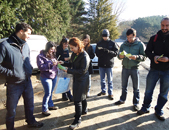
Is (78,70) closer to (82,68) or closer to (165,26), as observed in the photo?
(82,68)

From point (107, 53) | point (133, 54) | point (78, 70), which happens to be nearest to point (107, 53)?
point (107, 53)

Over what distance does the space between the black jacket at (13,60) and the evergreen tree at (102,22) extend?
64.3 feet

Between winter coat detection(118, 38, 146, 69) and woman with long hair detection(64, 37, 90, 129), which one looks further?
winter coat detection(118, 38, 146, 69)

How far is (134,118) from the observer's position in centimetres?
282

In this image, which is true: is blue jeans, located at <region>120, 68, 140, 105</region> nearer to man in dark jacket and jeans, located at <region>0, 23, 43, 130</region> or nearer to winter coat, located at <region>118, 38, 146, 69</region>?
winter coat, located at <region>118, 38, 146, 69</region>

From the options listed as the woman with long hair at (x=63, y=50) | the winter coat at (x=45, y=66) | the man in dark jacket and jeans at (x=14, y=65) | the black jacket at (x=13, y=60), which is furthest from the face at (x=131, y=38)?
the black jacket at (x=13, y=60)

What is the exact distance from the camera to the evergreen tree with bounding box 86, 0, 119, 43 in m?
21.1

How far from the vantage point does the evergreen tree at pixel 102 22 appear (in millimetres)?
21109

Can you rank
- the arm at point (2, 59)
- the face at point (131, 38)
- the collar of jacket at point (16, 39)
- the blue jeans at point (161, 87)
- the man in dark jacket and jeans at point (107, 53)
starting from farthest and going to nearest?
1. the man in dark jacket and jeans at point (107, 53)
2. the face at point (131, 38)
3. the blue jeans at point (161, 87)
4. the collar of jacket at point (16, 39)
5. the arm at point (2, 59)

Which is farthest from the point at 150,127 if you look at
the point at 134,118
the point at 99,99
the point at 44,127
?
the point at 44,127

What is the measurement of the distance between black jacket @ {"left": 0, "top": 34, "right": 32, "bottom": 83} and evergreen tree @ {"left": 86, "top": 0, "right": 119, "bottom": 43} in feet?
64.3

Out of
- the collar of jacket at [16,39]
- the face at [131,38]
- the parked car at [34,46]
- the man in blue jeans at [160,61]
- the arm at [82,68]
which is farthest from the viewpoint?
the parked car at [34,46]

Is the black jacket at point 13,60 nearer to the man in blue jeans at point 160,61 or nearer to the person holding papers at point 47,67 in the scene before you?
the person holding papers at point 47,67

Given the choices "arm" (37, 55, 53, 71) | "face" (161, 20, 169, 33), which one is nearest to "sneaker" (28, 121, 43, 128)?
"arm" (37, 55, 53, 71)
